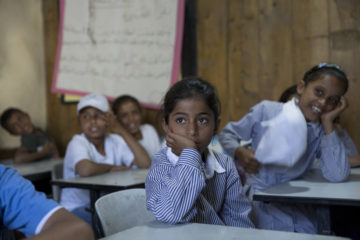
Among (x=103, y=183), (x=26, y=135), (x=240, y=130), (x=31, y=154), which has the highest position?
(x=240, y=130)

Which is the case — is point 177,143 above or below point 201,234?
above

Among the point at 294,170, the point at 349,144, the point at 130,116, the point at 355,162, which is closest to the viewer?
the point at 294,170

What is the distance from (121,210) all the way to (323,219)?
2.86ft

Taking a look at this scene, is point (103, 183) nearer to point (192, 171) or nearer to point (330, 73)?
point (192, 171)

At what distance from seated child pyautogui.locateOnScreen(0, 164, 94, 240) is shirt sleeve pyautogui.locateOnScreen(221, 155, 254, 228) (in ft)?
2.23

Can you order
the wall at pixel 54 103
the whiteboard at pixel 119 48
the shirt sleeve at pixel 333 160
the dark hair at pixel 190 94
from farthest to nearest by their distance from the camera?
the wall at pixel 54 103 < the whiteboard at pixel 119 48 < the shirt sleeve at pixel 333 160 < the dark hair at pixel 190 94

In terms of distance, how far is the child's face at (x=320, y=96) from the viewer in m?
2.07

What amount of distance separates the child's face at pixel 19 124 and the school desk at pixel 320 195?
121 inches

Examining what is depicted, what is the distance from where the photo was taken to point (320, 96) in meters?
2.10

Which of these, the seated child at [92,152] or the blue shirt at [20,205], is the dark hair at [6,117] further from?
the blue shirt at [20,205]

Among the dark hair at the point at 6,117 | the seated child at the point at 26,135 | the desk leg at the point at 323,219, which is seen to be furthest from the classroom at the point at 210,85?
the dark hair at the point at 6,117

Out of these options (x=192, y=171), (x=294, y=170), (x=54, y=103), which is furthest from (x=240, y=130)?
(x=54, y=103)

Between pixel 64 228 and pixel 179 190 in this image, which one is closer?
pixel 64 228

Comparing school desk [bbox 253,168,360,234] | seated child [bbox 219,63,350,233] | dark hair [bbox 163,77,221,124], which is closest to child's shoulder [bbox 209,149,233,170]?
dark hair [bbox 163,77,221,124]
